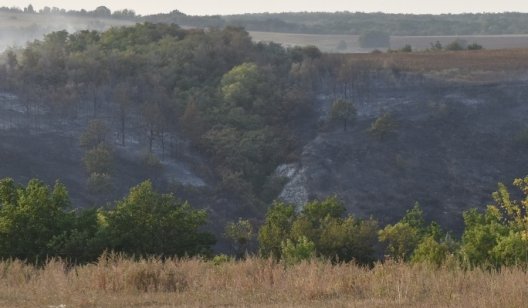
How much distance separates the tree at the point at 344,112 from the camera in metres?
46.7

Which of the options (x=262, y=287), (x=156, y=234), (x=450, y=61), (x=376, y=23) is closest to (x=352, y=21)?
(x=376, y=23)

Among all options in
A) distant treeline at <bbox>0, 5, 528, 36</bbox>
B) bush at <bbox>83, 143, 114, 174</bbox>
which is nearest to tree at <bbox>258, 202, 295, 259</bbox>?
bush at <bbox>83, 143, 114, 174</bbox>

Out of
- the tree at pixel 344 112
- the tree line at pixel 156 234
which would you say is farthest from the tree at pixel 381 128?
Result: the tree line at pixel 156 234

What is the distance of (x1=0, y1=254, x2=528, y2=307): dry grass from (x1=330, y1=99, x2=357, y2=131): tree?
33757 mm

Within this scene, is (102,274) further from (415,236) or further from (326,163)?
(326,163)

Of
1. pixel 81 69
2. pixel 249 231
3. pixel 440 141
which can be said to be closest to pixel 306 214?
pixel 249 231

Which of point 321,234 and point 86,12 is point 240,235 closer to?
point 321,234

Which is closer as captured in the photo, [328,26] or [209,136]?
[209,136]

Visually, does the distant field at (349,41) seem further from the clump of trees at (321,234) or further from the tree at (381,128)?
the clump of trees at (321,234)

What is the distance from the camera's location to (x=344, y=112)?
4678 cm

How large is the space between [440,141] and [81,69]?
68.3 feet

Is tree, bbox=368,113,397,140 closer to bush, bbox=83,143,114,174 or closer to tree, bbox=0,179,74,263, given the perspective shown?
bush, bbox=83,143,114,174

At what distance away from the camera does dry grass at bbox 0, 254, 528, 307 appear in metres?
10.7

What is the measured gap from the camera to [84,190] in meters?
36.5
